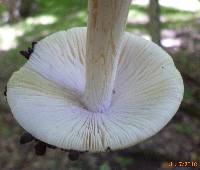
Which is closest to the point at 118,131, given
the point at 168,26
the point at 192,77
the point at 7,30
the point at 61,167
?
the point at 61,167

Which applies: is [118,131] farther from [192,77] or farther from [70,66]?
[192,77]

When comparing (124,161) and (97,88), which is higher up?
(97,88)

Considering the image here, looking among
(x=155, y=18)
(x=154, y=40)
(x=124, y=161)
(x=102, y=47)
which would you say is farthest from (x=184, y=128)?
(x=102, y=47)

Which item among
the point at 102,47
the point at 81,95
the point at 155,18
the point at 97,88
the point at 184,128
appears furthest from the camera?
the point at 184,128

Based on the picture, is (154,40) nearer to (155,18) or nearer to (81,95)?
(155,18)

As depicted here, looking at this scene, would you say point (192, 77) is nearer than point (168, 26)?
Yes

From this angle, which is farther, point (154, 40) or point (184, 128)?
point (184, 128)

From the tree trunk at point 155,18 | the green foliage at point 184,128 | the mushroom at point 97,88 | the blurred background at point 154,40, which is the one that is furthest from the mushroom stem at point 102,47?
the green foliage at point 184,128
